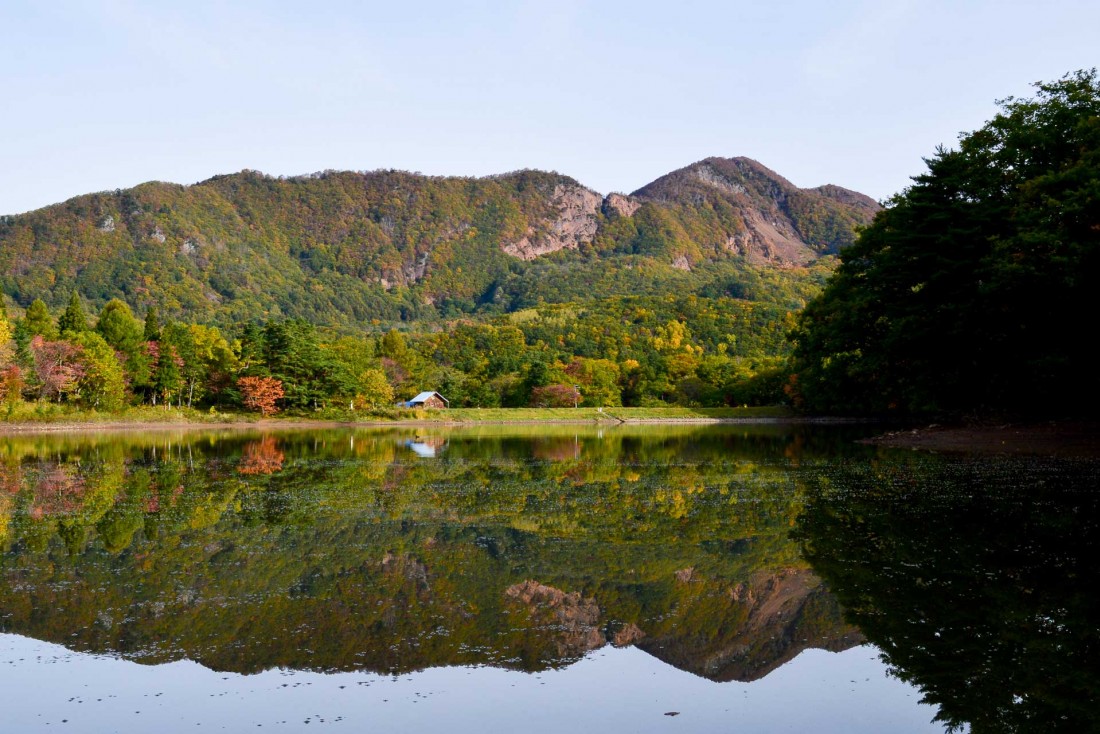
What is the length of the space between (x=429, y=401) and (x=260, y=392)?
27.2 meters

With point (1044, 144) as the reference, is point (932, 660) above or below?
below

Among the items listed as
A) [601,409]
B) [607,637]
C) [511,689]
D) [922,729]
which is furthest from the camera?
[601,409]

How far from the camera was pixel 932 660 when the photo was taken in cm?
736

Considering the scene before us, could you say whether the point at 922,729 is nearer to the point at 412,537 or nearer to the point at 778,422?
the point at 412,537

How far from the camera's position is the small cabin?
94.2 meters

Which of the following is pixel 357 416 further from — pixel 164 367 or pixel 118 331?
pixel 118 331

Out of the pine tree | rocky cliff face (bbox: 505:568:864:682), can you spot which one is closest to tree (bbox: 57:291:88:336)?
the pine tree

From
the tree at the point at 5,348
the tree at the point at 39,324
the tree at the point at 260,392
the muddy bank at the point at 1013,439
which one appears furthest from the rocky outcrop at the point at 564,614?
the tree at the point at 260,392

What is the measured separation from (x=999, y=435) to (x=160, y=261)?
194 m

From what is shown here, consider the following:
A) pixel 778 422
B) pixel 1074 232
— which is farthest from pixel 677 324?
pixel 1074 232

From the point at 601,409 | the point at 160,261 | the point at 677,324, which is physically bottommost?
the point at 601,409

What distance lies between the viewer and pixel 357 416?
75188 millimetres

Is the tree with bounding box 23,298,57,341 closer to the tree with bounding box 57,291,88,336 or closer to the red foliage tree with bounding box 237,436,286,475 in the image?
the tree with bounding box 57,291,88,336

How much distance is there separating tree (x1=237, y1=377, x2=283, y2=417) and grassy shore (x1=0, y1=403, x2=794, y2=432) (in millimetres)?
1056
